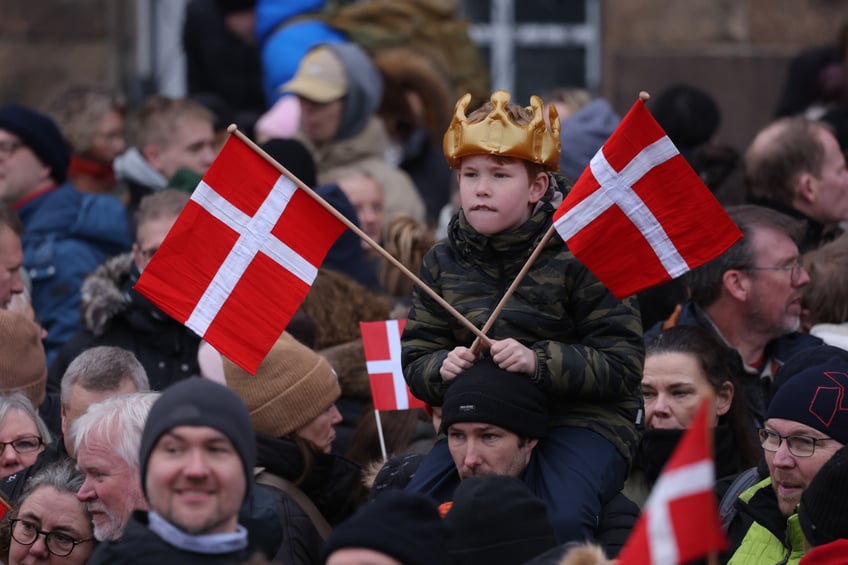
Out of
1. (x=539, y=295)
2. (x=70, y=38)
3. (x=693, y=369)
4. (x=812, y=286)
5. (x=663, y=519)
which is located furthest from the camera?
(x=70, y=38)

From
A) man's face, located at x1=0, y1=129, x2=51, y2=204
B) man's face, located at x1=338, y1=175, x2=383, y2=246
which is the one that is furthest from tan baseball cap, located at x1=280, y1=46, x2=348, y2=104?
man's face, located at x1=0, y1=129, x2=51, y2=204

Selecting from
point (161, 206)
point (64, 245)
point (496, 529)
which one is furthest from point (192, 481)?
point (64, 245)

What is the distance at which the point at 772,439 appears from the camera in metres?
5.90

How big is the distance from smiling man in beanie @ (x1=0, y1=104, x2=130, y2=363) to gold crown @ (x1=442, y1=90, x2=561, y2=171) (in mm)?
3287

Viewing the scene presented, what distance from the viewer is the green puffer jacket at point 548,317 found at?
18.2 feet

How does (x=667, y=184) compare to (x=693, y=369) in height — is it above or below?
above

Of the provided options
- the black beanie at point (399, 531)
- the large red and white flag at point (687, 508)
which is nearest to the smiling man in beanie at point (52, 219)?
the black beanie at point (399, 531)

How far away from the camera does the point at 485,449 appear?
543 cm

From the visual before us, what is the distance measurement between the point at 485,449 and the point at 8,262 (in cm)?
284

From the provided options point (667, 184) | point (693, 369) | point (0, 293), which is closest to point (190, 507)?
point (667, 184)

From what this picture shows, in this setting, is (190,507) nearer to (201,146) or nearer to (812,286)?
(812,286)

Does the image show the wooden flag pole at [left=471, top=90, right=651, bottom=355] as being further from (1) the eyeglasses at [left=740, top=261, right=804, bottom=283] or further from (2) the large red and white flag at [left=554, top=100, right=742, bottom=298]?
(1) the eyeglasses at [left=740, top=261, right=804, bottom=283]

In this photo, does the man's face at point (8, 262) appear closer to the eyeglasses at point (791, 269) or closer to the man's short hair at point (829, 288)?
the eyeglasses at point (791, 269)

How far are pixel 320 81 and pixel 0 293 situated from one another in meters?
2.93
